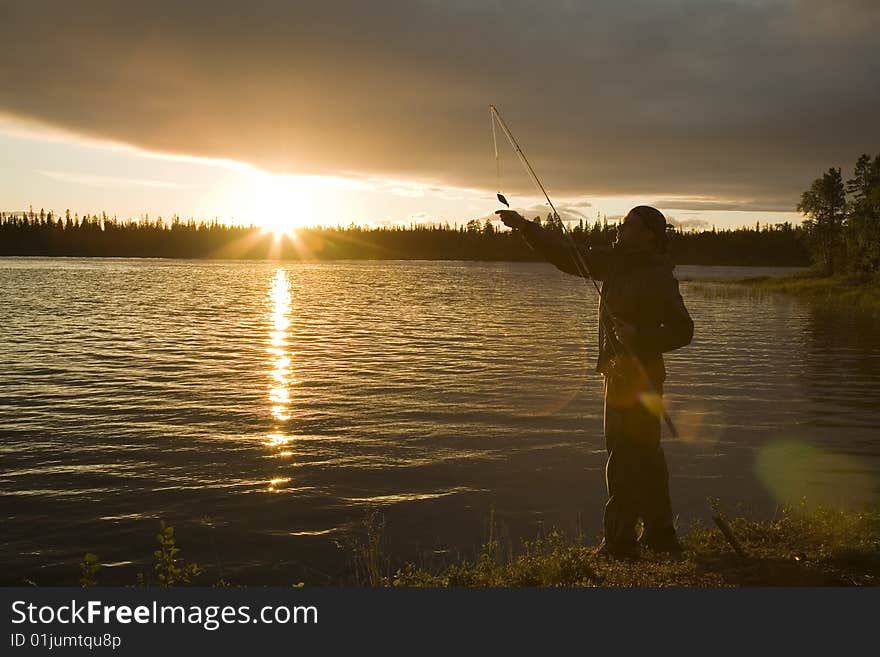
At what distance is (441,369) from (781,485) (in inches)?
592

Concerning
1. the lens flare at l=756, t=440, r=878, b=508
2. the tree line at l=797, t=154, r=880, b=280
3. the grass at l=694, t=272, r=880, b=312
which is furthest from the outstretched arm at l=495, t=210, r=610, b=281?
the tree line at l=797, t=154, r=880, b=280

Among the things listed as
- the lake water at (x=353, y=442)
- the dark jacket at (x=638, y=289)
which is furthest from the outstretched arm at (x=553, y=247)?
the lake water at (x=353, y=442)

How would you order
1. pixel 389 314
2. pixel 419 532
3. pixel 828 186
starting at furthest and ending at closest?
pixel 828 186 → pixel 389 314 → pixel 419 532

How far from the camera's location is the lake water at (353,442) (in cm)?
1072

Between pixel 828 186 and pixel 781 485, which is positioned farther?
pixel 828 186

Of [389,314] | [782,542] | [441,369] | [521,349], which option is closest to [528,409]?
[441,369]

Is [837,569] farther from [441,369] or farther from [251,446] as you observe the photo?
[441,369]

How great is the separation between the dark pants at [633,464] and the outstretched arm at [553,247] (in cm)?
126

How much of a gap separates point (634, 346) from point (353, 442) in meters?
9.57

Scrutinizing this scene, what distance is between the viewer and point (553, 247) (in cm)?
747

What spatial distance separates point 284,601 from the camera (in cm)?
631

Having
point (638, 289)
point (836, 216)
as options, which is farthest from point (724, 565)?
point (836, 216)

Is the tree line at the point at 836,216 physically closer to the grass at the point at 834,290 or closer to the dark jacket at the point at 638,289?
the grass at the point at 834,290

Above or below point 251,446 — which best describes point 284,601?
above
